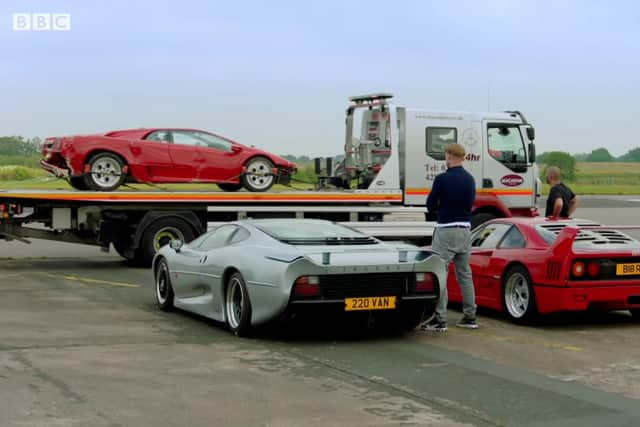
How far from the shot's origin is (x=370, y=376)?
7.45 meters

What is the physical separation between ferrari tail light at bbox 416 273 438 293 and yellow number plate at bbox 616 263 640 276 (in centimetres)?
212

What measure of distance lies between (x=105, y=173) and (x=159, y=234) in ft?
4.55

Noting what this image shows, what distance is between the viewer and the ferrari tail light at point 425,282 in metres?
9.23

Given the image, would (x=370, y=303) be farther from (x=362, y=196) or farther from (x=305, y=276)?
(x=362, y=196)

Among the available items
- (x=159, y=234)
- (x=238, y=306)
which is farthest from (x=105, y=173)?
(x=238, y=306)

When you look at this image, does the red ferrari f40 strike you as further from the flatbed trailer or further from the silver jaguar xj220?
the flatbed trailer

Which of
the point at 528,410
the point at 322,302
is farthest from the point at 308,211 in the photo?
the point at 528,410

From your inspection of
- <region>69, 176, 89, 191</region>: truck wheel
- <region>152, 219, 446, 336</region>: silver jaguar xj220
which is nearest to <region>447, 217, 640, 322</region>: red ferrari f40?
<region>152, 219, 446, 336</region>: silver jaguar xj220

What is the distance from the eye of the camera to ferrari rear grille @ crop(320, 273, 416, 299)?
8820mm

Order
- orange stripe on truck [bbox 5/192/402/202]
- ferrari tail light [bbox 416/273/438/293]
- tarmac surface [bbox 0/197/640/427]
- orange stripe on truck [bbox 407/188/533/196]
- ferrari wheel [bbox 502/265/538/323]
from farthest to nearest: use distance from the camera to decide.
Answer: orange stripe on truck [bbox 407/188/533/196], orange stripe on truck [bbox 5/192/402/202], ferrari wheel [bbox 502/265/538/323], ferrari tail light [bbox 416/273/438/293], tarmac surface [bbox 0/197/640/427]

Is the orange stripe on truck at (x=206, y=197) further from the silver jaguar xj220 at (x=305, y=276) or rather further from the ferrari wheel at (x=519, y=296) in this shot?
the ferrari wheel at (x=519, y=296)

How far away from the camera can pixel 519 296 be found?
34.6 ft

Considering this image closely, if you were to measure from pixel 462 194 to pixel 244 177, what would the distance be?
27.2 feet

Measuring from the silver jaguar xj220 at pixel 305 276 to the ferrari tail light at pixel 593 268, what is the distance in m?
1.64
